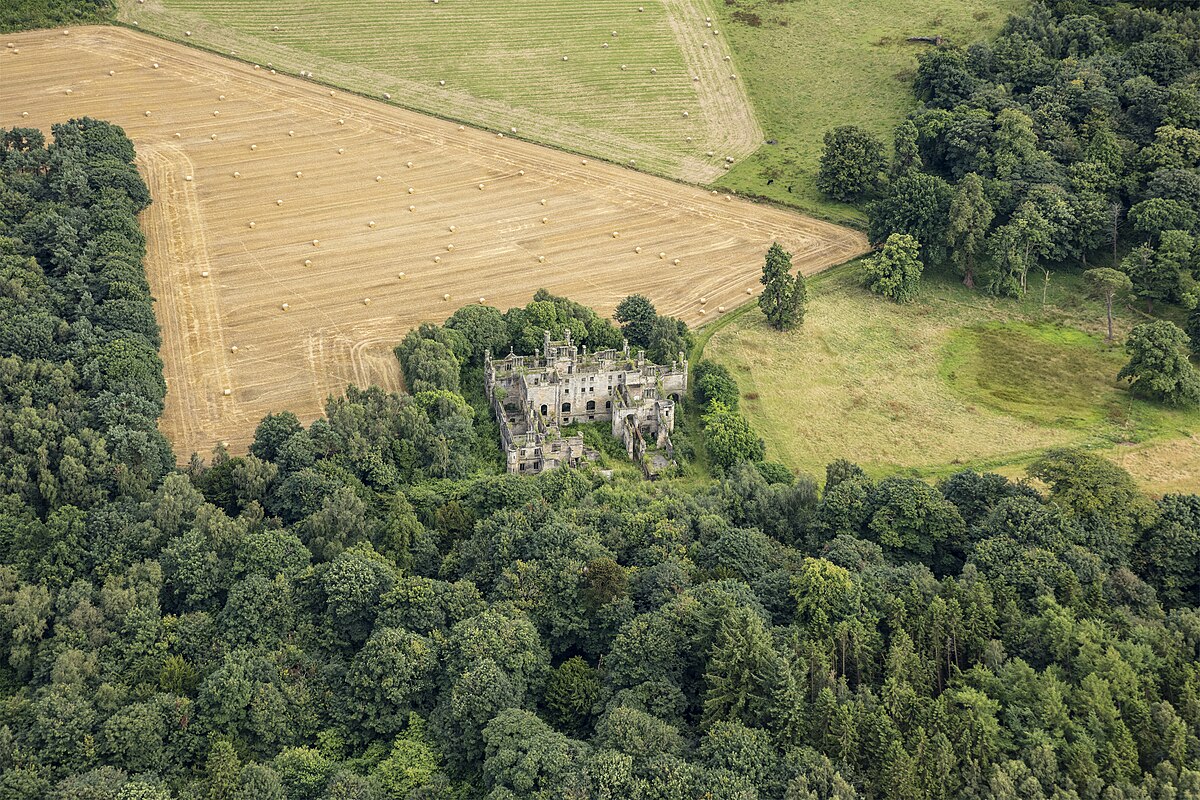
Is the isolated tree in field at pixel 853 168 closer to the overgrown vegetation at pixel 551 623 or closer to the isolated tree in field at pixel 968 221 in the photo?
the isolated tree in field at pixel 968 221

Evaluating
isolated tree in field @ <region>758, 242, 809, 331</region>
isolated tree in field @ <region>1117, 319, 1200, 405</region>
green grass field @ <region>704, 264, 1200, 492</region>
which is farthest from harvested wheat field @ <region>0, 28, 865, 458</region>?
isolated tree in field @ <region>1117, 319, 1200, 405</region>

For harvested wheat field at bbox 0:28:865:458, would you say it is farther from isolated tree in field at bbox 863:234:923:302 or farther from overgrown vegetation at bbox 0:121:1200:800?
overgrown vegetation at bbox 0:121:1200:800

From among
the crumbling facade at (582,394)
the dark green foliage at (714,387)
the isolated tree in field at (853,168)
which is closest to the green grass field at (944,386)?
the dark green foliage at (714,387)

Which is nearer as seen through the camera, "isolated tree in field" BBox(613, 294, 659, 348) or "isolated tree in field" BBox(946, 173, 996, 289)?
"isolated tree in field" BBox(613, 294, 659, 348)

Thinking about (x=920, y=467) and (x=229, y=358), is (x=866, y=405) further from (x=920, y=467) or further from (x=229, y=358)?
(x=229, y=358)

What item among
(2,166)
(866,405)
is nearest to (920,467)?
(866,405)

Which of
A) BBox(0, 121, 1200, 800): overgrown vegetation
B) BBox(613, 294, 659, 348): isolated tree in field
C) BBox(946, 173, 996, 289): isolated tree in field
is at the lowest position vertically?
BBox(0, 121, 1200, 800): overgrown vegetation

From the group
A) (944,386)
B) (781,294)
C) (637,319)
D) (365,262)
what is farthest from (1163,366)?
(365,262)

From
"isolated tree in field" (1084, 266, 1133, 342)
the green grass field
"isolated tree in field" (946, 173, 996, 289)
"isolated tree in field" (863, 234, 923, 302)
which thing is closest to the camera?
the green grass field
